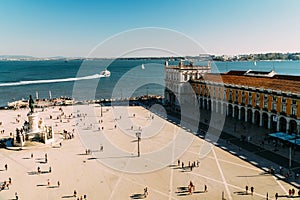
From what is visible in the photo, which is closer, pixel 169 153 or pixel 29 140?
pixel 169 153

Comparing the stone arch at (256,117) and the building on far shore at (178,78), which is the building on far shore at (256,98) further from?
the building on far shore at (178,78)

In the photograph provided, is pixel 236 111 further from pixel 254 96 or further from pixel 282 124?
pixel 282 124

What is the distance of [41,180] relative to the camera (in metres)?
30.2

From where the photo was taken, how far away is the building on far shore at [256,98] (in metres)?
42.1

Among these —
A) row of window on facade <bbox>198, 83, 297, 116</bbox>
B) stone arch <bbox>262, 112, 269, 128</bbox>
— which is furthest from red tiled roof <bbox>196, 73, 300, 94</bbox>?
stone arch <bbox>262, 112, 269, 128</bbox>

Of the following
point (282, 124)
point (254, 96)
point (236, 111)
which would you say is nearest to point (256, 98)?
point (254, 96)

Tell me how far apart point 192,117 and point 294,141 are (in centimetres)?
2284

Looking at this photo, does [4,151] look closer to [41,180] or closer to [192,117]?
[41,180]

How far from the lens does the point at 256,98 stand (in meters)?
48.5

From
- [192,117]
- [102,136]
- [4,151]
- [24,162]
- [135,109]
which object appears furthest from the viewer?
[135,109]

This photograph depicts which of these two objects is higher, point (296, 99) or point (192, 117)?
point (296, 99)

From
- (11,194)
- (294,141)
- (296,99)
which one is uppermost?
(296,99)

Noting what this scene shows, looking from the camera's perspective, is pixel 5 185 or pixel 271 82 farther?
pixel 271 82

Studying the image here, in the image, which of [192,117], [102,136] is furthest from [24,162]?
[192,117]
